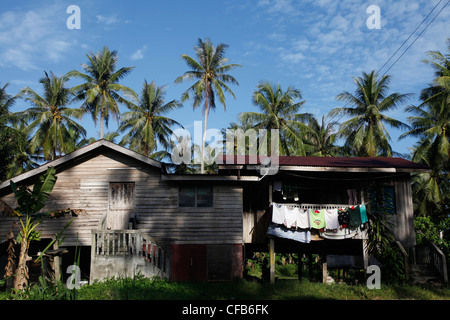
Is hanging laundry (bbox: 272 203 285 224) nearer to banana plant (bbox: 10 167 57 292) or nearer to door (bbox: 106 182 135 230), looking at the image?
door (bbox: 106 182 135 230)

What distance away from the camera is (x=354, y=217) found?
1786cm

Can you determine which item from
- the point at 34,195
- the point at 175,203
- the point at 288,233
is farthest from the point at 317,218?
the point at 34,195

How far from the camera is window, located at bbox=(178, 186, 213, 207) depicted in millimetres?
18594

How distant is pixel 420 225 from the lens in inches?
1458

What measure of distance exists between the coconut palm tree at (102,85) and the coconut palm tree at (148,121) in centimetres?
186

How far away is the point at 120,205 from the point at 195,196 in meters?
3.44

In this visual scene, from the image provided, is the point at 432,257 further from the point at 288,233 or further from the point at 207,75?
the point at 207,75

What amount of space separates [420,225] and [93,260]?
104ft

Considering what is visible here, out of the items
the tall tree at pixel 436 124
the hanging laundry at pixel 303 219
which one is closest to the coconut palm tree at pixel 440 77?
the tall tree at pixel 436 124

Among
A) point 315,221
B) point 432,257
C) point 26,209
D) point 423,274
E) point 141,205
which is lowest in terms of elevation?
point 423,274

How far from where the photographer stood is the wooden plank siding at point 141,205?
59.0 ft

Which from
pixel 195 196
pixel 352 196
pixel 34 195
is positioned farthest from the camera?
pixel 352 196

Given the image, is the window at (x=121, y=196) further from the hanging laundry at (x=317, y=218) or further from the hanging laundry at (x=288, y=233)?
the hanging laundry at (x=317, y=218)
